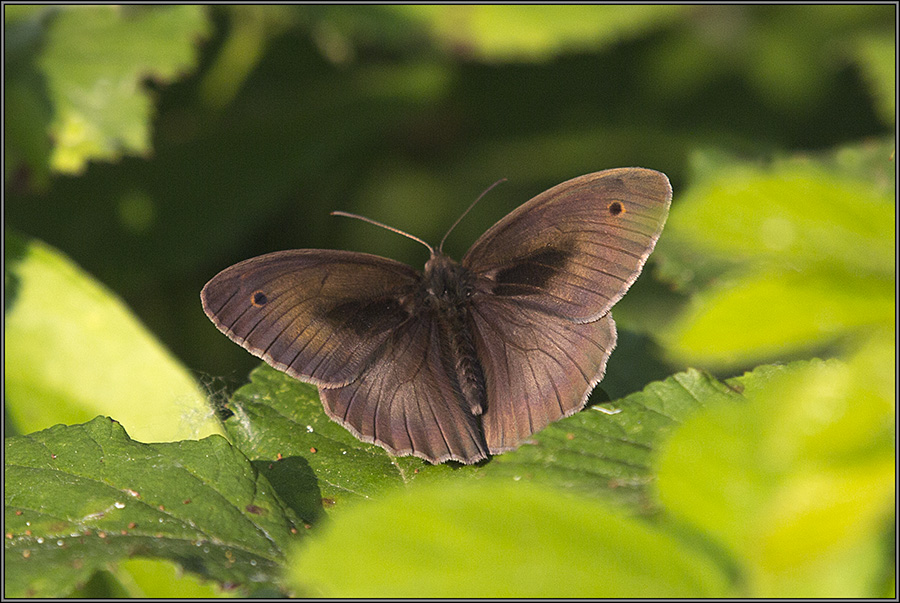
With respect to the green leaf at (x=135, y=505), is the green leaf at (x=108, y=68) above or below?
above

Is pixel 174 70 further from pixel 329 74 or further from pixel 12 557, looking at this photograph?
pixel 12 557

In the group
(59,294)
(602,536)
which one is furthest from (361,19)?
(602,536)

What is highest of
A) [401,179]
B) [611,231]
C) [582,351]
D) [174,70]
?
[174,70]

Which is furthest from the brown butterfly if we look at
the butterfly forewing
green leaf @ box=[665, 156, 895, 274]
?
green leaf @ box=[665, 156, 895, 274]

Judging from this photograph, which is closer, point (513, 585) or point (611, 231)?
point (513, 585)

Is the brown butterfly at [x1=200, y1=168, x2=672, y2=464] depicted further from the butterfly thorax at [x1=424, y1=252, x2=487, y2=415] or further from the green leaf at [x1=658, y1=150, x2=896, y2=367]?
the green leaf at [x1=658, y1=150, x2=896, y2=367]

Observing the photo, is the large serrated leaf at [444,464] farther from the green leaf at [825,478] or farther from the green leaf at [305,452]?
the green leaf at [825,478]

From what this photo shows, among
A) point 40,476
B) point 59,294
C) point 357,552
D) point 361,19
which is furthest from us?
point 361,19

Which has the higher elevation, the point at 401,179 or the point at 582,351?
the point at 582,351

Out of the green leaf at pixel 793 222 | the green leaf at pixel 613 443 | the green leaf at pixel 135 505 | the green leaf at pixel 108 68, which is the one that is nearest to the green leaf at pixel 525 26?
the green leaf at pixel 108 68
